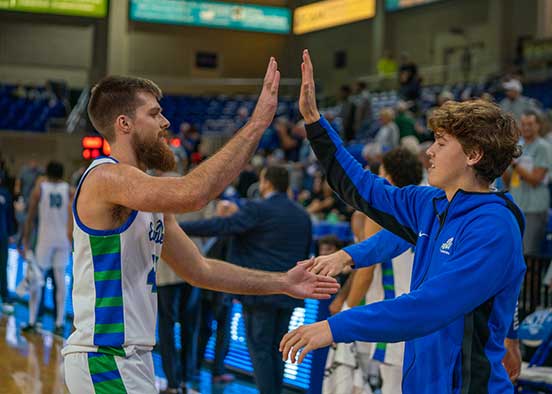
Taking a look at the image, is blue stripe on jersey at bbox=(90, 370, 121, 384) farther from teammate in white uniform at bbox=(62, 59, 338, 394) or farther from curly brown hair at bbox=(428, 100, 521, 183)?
curly brown hair at bbox=(428, 100, 521, 183)

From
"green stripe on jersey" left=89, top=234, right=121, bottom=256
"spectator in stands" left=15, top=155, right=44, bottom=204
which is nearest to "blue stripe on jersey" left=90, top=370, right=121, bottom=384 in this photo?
"green stripe on jersey" left=89, top=234, right=121, bottom=256

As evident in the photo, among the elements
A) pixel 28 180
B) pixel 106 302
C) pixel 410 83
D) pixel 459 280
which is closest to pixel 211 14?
pixel 410 83

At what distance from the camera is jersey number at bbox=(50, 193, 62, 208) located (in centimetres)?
1001

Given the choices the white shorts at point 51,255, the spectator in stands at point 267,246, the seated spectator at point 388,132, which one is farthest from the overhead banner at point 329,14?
the spectator in stands at point 267,246

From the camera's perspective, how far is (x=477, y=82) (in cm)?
1997

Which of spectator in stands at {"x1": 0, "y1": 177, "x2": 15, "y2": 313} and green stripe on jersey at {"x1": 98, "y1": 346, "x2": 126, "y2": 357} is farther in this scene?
spectator in stands at {"x1": 0, "y1": 177, "x2": 15, "y2": 313}

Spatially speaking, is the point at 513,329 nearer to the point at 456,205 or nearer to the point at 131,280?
the point at 456,205

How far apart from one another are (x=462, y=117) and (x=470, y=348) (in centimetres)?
74

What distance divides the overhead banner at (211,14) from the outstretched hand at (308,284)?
24.5 meters

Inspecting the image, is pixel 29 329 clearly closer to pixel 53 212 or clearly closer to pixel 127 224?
pixel 53 212

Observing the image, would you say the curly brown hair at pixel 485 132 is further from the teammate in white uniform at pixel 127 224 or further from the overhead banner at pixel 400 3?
the overhead banner at pixel 400 3

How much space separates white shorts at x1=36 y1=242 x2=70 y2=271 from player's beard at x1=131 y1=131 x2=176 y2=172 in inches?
281

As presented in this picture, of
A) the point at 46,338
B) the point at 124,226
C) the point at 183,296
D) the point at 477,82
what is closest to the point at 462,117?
the point at 124,226

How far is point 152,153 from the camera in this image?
326cm
